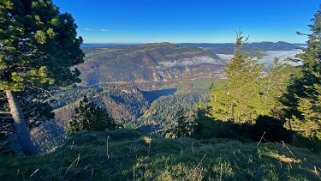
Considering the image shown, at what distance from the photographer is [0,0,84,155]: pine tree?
50.8ft

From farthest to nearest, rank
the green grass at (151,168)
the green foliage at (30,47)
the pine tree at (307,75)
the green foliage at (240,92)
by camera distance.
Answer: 1. the pine tree at (307,75)
2. the green foliage at (240,92)
3. the green foliage at (30,47)
4. the green grass at (151,168)

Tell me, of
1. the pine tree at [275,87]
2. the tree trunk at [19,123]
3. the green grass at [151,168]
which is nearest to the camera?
the green grass at [151,168]

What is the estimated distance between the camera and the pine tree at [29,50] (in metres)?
15.5

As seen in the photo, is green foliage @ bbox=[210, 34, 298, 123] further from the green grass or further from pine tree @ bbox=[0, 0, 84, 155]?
the green grass

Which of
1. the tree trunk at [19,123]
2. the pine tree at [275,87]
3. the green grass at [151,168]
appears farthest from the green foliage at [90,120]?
the green grass at [151,168]

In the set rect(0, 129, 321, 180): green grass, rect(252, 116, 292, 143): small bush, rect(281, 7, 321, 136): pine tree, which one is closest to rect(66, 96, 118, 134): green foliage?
rect(252, 116, 292, 143): small bush

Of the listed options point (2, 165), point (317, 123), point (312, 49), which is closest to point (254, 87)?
point (317, 123)

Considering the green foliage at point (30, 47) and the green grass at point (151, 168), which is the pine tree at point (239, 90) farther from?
the green grass at point (151, 168)

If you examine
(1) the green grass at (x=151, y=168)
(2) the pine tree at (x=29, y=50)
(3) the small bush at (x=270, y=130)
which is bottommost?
(3) the small bush at (x=270, y=130)

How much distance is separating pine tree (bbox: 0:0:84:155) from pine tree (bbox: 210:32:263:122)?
19.2 meters

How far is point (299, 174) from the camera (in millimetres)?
7109

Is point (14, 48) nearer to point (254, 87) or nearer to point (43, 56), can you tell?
point (43, 56)

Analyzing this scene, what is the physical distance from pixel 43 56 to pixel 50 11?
382 cm

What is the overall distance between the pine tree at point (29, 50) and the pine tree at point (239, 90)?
19.2m
